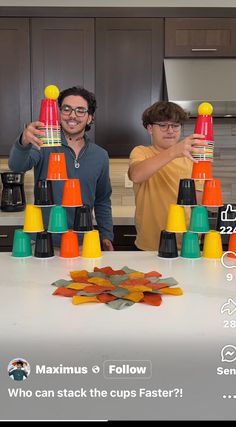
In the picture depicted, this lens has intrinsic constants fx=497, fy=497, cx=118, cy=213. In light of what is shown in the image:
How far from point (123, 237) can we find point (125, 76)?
3.20ft

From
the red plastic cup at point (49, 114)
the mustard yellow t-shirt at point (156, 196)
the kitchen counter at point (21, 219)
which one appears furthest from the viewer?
the kitchen counter at point (21, 219)

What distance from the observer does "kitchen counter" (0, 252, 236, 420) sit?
914mm

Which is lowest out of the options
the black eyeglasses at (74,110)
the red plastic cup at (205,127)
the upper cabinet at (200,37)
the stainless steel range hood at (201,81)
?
the red plastic cup at (205,127)

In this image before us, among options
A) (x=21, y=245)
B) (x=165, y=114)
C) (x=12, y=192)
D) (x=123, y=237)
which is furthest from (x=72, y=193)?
(x=12, y=192)

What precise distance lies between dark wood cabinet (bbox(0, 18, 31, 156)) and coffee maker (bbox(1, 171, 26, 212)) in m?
0.16

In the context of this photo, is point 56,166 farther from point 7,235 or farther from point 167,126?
point 7,235

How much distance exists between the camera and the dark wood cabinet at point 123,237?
2727 millimetres

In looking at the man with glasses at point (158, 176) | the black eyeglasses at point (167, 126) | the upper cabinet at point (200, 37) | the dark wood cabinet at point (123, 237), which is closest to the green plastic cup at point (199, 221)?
the man with glasses at point (158, 176)

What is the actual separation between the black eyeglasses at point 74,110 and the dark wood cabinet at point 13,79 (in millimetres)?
1217

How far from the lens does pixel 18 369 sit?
3.05 ft

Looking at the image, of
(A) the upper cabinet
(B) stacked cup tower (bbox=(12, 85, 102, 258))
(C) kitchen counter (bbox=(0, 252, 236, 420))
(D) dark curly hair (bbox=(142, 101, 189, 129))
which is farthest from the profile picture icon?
(A) the upper cabinet

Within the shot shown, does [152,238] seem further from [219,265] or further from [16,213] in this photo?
[16,213]

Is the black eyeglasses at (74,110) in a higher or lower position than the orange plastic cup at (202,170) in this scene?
higher

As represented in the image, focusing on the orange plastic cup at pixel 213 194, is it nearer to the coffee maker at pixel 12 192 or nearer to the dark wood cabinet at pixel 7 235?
the dark wood cabinet at pixel 7 235
